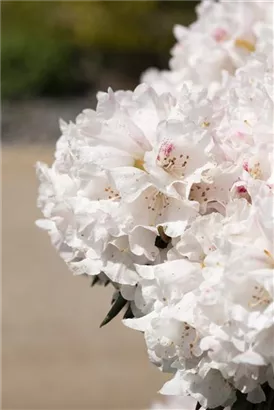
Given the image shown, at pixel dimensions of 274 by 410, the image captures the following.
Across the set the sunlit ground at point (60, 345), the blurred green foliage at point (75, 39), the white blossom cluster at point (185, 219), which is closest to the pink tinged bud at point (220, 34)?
the white blossom cluster at point (185, 219)

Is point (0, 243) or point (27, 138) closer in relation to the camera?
point (0, 243)

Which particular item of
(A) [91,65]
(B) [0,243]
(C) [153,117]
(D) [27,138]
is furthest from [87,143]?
(A) [91,65]

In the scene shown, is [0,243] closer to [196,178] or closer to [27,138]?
[27,138]

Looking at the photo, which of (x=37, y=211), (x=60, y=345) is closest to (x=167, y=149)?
(x=60, y=345)

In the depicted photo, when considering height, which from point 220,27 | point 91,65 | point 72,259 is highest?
point 91,65

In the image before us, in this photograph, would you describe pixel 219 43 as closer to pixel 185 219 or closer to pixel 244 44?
pixel 244 44

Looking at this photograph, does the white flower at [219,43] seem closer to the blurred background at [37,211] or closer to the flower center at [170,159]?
the flower center at [170,159]
